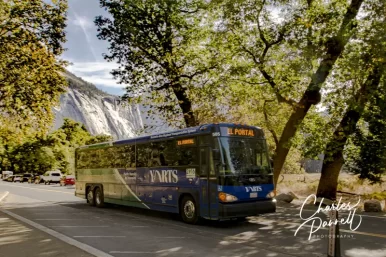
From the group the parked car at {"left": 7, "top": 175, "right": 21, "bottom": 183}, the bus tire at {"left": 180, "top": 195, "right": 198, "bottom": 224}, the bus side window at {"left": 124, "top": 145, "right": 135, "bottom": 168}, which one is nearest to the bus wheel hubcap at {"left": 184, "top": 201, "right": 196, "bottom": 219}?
the bus tire at {"left": 180, "top": 195, "right": 198, "bottom": 224}

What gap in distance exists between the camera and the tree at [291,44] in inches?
682

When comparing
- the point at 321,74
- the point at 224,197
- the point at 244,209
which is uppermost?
the point at 321,74

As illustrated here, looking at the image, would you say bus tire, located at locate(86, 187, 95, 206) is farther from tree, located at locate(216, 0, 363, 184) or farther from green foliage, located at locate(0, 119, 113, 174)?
green foliage, located at locate(0, 119, 113, 174)

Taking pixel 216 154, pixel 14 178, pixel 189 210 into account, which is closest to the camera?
pixel 216 154

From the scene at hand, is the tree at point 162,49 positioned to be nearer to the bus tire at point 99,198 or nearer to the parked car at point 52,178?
the bus tire at point 99,198

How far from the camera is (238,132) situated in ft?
40.1

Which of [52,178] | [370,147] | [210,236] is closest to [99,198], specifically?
[210,236]

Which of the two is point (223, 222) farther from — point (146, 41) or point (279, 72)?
point (146, 41)

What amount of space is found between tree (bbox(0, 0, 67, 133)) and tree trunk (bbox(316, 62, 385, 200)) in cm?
1289

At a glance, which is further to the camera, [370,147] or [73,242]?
[370,147]

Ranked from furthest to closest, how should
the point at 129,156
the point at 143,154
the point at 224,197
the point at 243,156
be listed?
the point at 129,156 → the point at 143,154 → the point at 243,156 → the point at 224,197

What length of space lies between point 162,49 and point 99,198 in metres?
9.63

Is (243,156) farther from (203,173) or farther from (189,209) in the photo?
(189,209)

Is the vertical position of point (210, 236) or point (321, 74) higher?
point (321, 74)
